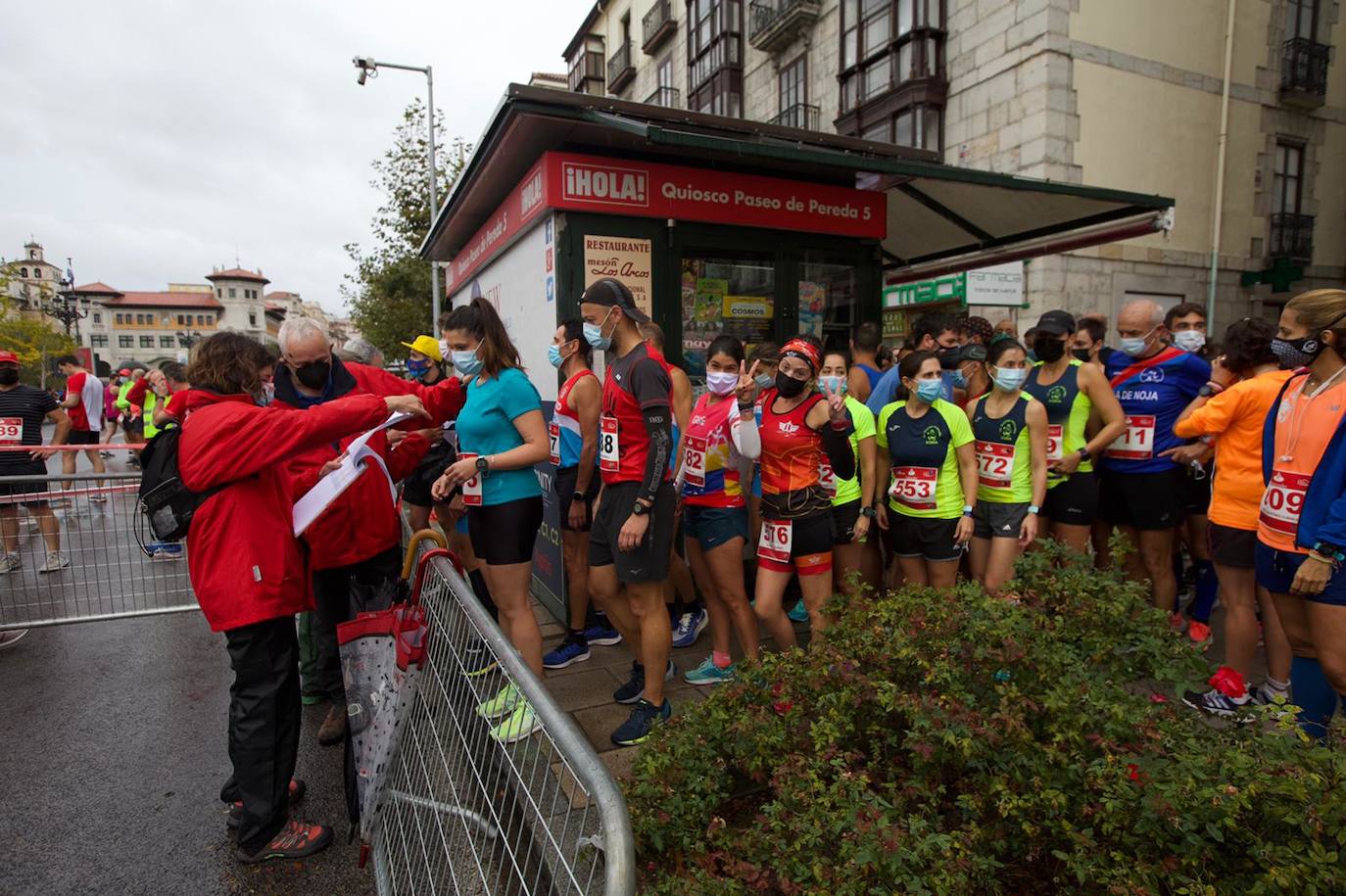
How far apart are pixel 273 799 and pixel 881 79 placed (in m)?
19.9

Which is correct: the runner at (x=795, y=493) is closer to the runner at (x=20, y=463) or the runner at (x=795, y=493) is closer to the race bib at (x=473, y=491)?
the race bib at (x=473, y=491)

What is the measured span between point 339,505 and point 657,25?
103 ft

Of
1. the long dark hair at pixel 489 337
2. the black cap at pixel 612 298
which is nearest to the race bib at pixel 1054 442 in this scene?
the black cap at pixel 612 298

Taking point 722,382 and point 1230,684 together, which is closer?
point 1230,684

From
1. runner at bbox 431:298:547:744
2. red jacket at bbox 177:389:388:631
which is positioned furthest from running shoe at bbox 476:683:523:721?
runner at bbox 431:298:547:744

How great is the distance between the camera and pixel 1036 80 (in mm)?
14414

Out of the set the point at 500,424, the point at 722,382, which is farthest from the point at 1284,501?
the point at 500,424

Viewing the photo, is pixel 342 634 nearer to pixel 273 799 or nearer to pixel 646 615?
pixel 273 799

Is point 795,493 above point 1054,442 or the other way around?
the other way around

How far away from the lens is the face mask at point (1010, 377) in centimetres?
404

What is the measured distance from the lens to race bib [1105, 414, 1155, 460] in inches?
174

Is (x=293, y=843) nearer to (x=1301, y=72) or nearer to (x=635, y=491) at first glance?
(x=635, y=491)

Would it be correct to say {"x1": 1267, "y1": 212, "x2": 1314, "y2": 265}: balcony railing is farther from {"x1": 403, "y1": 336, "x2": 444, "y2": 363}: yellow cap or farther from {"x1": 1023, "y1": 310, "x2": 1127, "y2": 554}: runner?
{"x1": 403, "y1": 336, "x2": 444, "y2": 363}: yellow cap

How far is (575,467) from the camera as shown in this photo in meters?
4.35
